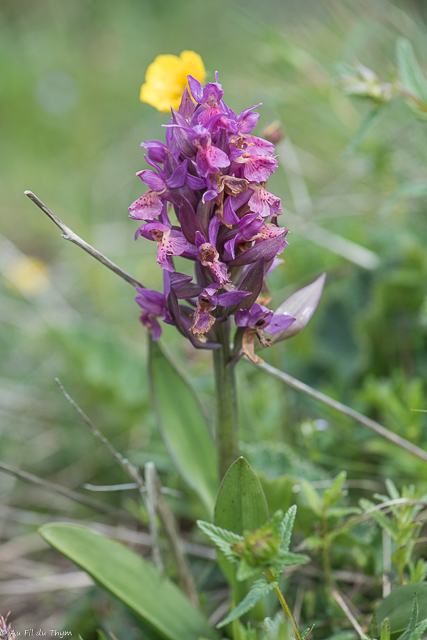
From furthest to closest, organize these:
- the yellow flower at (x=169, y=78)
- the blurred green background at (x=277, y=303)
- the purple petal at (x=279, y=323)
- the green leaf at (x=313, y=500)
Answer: the blurred green background at (x=277, y=303)
the yellow flower at (x=169, y=78)
the green leaf at (x=313, y=500)
the purple petal at (x=279, y=323)

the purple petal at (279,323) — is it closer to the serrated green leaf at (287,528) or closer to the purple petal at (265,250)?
the purple petal at (265,250)

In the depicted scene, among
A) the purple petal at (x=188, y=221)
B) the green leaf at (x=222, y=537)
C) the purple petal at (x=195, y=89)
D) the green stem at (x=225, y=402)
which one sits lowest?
the green leaf at (x=222, y=537)

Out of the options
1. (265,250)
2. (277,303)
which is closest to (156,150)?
(265,250)

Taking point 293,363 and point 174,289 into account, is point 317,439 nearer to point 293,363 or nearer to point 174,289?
point 293,363

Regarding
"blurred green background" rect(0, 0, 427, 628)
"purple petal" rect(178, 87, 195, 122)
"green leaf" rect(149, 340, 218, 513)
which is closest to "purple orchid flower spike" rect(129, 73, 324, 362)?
"purple petal" rect(178, 87, 195, 122)

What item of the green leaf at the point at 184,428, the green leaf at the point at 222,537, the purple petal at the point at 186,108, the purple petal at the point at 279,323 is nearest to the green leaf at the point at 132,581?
the green leaf at the point at 184,428

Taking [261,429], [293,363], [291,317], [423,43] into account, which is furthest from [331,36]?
[291,317]

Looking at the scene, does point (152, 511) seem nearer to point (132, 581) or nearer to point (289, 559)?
point (132, 581)
